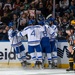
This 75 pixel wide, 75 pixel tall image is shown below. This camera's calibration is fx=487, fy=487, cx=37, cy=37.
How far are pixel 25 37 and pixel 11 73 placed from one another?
8.41 ft

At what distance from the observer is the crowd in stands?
16.8 meters

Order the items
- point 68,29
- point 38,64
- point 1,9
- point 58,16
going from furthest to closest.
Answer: point 1,9
point 58,16
point 38,64
point 68,29

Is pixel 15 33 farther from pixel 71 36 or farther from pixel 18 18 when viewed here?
pixel 71 36

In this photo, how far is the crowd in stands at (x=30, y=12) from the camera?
16.8 meters

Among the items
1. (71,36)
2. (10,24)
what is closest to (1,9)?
(10,24)

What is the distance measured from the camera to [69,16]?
17.3m

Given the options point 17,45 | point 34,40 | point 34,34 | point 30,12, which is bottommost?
point 17,45

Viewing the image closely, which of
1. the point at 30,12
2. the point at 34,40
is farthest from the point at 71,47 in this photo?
the point at 30,12

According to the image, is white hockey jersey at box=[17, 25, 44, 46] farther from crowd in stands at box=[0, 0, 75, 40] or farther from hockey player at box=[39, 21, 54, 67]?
crowd in stands at box=[0, 0, 75, 40]

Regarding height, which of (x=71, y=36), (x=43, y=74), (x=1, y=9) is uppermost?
(x=1, y=9)

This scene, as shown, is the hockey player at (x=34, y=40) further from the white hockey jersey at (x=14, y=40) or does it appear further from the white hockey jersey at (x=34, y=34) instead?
the white hockey jersey at (x=14, y=40)

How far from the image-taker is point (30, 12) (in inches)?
690

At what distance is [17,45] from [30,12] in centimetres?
175

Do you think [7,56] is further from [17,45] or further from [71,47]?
[71,47]
